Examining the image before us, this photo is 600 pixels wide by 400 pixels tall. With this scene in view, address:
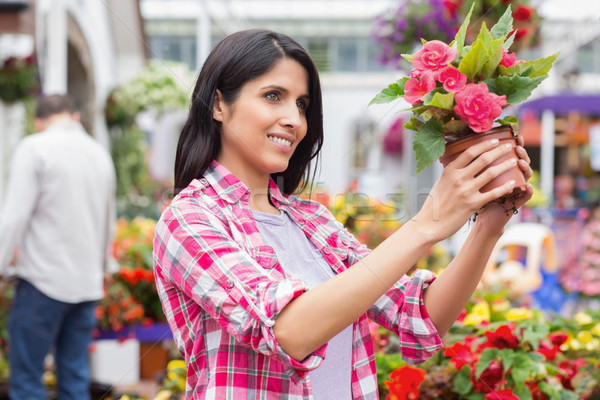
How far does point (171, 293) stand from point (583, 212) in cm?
639

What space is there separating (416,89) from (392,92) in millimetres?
58

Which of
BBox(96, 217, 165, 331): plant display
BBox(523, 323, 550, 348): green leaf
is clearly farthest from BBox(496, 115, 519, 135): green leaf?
BBox(96, 217, 165, 331): plant display

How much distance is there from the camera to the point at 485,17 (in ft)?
11.2

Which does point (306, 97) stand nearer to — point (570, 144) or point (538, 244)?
point (538, 244)

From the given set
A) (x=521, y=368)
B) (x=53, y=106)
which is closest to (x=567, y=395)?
(x=521, y=368)

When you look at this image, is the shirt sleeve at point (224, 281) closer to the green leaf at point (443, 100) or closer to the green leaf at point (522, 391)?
the green leaf at point (443, 100)

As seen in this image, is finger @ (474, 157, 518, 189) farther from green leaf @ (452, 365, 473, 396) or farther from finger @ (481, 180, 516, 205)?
green leaf @ (452, 365, 473, 396)

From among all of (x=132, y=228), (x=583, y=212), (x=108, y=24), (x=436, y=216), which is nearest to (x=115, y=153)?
(x=108, y=24)

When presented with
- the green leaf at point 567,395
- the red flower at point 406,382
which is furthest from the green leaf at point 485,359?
the green leaf at point 567,395

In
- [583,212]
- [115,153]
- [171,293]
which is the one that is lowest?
[115,153]

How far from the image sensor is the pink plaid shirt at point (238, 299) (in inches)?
40.0

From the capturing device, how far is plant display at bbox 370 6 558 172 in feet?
3.67

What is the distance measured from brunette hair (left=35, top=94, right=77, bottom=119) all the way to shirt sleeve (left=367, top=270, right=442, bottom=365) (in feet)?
8.13

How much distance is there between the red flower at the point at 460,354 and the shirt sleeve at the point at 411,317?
1.70ft
